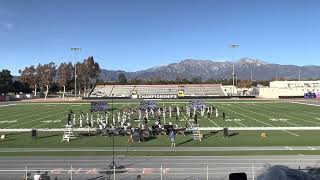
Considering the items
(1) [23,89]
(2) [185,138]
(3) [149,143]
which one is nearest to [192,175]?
(3) [149,143]

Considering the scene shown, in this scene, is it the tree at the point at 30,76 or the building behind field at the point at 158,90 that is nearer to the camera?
the building behind field at the point at 158,90

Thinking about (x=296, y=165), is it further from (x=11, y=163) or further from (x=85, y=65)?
(x=85, y=65)

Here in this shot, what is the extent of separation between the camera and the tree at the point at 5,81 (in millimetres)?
160300

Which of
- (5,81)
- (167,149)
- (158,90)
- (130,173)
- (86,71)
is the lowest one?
(130,173)

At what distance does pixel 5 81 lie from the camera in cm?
16700

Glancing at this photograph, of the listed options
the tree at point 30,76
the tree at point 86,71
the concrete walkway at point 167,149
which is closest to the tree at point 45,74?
the tree at point 30,76

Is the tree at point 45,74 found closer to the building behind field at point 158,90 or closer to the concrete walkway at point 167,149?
the building behind field at point 158,90

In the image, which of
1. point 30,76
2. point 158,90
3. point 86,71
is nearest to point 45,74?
point 30,76

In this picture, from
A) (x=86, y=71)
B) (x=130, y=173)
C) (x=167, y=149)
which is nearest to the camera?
(x=130, y=173)

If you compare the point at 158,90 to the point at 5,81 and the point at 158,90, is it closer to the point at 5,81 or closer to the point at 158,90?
the point at 158,90

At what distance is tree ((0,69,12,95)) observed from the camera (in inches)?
6311

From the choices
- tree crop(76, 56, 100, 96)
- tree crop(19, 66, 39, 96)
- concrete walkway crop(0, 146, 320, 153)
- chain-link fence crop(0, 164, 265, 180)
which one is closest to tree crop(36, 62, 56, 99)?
tree crop(19, 66, 39, 96)

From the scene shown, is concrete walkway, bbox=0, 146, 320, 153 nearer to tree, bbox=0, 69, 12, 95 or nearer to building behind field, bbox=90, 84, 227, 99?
building behind field, bbox=90, 84, 227, 99

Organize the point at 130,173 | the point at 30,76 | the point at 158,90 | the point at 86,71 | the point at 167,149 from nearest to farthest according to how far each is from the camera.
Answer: the point at 130,173 < the point at 167,149 < the point at 158,90 < the point at 30,76 < the point at 86,71
